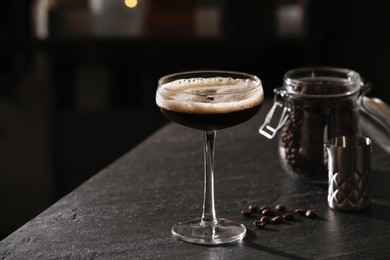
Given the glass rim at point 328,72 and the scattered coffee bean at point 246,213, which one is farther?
the glass rim at point 328,72

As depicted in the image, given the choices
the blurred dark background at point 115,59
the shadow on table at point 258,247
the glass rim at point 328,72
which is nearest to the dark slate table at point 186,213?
the shadow on table at point 258,247

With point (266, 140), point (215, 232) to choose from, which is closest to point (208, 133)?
point (215, 232)

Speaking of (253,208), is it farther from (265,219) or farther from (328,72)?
(328,72)

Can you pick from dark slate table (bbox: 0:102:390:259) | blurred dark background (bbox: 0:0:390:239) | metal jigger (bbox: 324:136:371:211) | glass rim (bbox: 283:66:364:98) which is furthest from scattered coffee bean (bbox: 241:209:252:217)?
blurred dark background (bbox: 0:0:390:239)

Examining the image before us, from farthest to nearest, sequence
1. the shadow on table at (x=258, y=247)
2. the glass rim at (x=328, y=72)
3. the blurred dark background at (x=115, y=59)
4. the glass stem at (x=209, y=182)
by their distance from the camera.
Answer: the blurred dark background at (x=115, y=59), the glass rim at (x=328, y=72), the glass stem at (x=209, y=182), the shadow on table at (x=258, y=247)

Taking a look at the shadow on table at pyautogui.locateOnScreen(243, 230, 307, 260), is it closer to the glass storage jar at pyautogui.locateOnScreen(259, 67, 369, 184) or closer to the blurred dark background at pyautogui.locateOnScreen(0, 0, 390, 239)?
the glass storage jar at pyautogui.locateOnScreen(259, 67, 369, 184)

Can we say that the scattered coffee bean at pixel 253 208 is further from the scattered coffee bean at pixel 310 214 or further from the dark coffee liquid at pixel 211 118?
the dark coffee liquid at pixel 211 118
